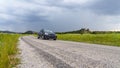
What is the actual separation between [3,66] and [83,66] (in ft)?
9.41

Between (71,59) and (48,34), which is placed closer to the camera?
(71,59)

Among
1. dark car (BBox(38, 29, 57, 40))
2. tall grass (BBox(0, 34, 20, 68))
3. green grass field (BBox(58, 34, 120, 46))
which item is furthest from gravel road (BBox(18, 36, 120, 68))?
dark car (BBox(38, 29, 57, 40))

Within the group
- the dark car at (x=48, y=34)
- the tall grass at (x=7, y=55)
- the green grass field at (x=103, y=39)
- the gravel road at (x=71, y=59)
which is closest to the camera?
the tall grass at (x=7, y=55)

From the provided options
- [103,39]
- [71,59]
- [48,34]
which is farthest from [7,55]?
[48,34]

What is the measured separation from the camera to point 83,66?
33.7 feet

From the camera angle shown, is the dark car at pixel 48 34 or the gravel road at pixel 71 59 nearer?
the gravel road at pixel 71 59

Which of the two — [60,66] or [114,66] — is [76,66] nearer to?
[60,66]

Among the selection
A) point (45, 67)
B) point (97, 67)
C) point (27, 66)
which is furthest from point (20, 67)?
point (97, 67)

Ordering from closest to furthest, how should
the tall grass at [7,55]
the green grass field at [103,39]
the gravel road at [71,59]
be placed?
1. the tall grass at [7,55]
2. the gravel road at [71,59]
3. the green grass field at [103,39]

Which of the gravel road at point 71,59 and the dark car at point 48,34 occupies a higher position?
the dark car at point 48,34

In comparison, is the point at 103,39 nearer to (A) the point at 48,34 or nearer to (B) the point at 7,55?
(A) the point at 48,34

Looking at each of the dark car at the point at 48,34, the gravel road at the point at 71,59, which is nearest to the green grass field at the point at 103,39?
the dark car at the point at 48,34

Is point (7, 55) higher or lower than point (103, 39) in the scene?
higher

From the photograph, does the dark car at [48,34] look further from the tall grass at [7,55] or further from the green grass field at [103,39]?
the tall grass at [7,55]
